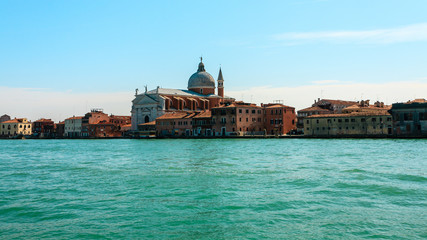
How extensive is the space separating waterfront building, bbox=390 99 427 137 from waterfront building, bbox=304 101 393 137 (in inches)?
32.7

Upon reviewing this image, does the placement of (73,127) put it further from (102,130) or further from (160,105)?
(160,105)

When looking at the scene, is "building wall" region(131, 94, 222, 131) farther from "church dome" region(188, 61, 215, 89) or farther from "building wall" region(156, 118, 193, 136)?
"building wall" region(156, 118, 193, 136)

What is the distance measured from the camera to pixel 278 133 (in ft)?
178

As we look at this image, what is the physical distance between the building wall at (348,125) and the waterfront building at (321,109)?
17.6ft

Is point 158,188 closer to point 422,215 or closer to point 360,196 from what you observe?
point 360,196

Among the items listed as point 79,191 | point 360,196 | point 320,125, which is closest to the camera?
point 360,196

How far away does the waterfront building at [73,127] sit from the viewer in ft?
256

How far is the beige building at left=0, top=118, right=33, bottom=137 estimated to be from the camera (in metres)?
85.4

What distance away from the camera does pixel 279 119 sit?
178 ft

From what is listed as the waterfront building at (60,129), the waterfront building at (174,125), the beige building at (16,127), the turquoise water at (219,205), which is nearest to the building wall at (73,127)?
the waterfront building at (60,129)

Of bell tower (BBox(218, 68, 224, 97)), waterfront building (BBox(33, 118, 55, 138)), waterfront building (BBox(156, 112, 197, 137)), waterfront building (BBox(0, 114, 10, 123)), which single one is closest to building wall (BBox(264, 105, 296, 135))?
waterfront building (BBox(156, 112, 197, 137))

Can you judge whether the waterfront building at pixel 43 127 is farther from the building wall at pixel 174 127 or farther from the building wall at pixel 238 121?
the building wall at pixel 238 121

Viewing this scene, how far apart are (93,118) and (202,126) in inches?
1074

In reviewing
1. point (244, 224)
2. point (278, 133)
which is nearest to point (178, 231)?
point (244, 224)
